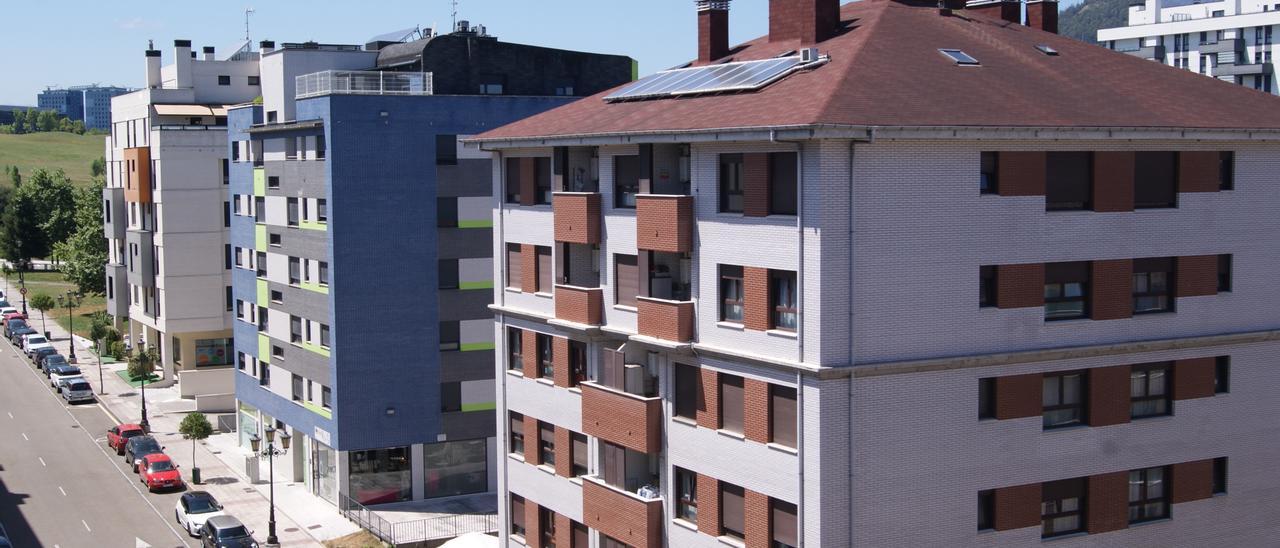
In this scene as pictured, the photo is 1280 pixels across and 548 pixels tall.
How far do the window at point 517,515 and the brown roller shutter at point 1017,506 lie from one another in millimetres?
15853

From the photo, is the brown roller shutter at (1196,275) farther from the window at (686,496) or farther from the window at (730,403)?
the window at (686,496)

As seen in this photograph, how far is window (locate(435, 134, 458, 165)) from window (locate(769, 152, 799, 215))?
3065cm

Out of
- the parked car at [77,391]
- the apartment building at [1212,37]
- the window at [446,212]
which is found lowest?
the parked car at [77,391]

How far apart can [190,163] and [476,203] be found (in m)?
35.7

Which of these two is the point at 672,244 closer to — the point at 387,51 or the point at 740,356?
the point at 740,356

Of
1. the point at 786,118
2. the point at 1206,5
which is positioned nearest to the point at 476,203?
the point at 786,118

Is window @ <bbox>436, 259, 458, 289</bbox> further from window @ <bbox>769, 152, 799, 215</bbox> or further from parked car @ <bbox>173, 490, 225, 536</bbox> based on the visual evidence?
window @ <bbox>769, 152, 799, 215</bbox>

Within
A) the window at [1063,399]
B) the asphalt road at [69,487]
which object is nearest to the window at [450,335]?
the asphalt road at [69,487]

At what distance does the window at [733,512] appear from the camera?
31.5 m

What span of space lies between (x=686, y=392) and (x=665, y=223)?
4.10 m

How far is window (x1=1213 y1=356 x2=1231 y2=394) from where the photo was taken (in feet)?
108

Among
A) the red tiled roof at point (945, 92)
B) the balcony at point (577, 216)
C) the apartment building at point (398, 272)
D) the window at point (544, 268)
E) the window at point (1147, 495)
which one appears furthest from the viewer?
the apartment building at point (398, 272)

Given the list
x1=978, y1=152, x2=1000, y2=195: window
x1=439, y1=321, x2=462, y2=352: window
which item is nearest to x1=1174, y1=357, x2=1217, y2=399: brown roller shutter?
x1=978, y1=152, x2=1000, y2=195: window

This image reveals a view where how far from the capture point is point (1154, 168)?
3178cm
